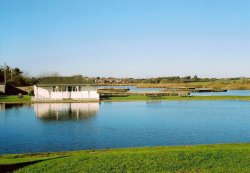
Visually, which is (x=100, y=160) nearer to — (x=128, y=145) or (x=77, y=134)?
(x=128, y=145)

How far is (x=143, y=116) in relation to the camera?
1849 inches

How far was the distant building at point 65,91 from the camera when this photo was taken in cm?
7119

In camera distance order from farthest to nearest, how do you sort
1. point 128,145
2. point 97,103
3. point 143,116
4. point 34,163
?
point 97,103 → point 143,116 → point 128,145 → point 34,163

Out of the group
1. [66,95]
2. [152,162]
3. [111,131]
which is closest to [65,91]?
[66,95]

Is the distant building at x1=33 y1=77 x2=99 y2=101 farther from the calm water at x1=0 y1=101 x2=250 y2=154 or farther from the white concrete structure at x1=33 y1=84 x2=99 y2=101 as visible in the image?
the calm water at x1=0 y1=101 x2=250 y2=154

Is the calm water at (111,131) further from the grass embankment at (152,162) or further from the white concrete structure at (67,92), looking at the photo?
the white concrete structure at (67,92)

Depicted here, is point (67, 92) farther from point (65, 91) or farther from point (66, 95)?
point (66, 95)

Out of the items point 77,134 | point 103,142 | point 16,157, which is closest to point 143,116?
point 77,134

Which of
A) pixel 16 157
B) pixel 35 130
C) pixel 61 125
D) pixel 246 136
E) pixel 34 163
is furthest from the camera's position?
pixel 61 125

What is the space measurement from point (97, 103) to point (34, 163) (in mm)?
47977

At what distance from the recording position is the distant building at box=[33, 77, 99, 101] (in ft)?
234

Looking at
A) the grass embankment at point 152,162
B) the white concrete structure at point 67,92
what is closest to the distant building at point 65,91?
the white concrete structure at point 67,92

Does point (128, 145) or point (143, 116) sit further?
point (143, 116)

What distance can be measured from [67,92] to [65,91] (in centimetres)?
43
